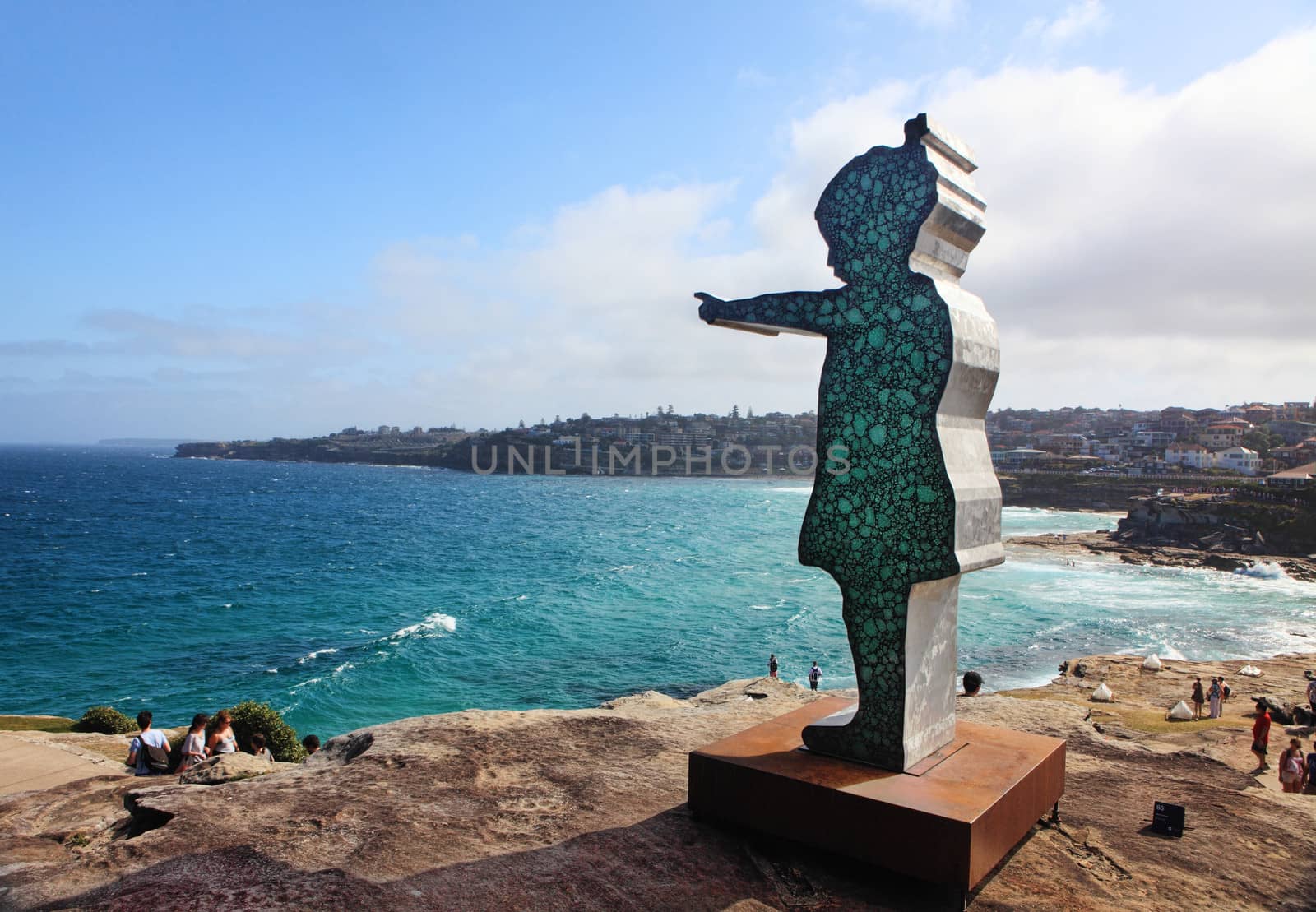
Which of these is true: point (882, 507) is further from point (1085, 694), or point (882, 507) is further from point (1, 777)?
point (1085, 694)

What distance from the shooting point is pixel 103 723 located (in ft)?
54.1

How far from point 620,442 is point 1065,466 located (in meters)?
74.5

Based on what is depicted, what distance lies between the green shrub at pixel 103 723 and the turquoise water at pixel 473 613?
19.8 feet

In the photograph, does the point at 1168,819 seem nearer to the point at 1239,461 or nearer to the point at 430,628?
the point at 430,628

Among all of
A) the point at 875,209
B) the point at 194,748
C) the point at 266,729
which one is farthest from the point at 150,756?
the point at 875,209

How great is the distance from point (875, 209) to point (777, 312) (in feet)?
4.18

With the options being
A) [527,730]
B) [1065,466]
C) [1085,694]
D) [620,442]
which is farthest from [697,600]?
[620,442]

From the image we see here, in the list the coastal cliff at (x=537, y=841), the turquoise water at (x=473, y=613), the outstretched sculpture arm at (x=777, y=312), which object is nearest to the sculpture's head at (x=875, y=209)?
the outstretched sculpture arm at (x=777, y=312)

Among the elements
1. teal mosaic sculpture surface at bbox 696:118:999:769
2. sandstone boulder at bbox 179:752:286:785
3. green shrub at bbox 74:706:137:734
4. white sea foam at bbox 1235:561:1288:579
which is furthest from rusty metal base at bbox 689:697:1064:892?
white sea foam at bbox 1235:561:1288:579

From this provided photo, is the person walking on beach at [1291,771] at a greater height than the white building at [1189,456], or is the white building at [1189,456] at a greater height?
the white building at [1189,456]

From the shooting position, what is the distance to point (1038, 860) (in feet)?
23.5

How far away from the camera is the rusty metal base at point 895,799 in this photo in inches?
246

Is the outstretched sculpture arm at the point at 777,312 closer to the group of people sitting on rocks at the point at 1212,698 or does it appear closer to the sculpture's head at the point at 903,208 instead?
the sculpture's head at the point at 903,208

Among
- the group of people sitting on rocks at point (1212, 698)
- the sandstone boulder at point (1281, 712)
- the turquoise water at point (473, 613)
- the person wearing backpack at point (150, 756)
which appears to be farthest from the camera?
the turquoise water at point (473, 613)
